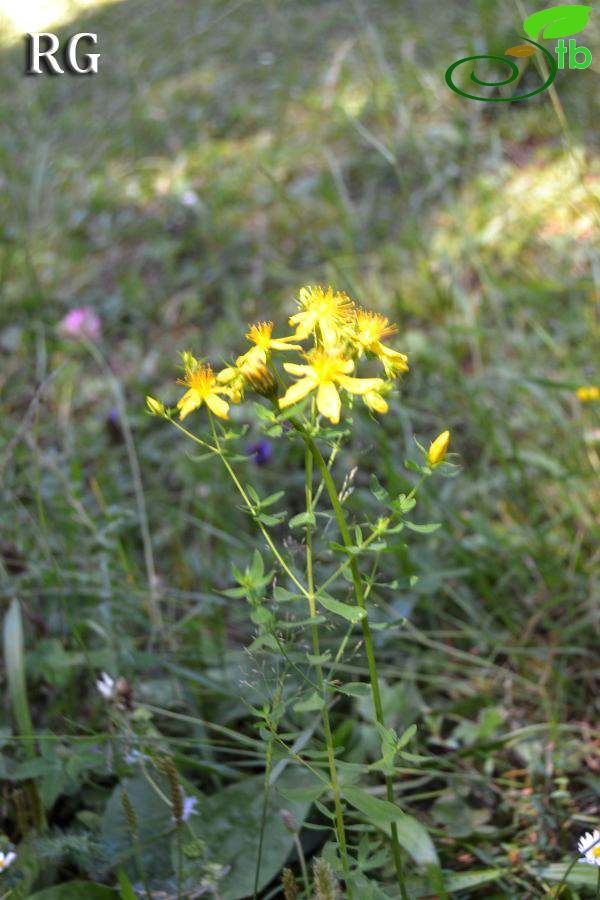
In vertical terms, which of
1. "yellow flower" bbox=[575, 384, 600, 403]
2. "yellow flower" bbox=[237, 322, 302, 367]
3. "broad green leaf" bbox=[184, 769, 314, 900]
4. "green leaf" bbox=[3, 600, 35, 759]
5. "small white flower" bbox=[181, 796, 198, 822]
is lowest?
"yellow flower" bbox=[575, 384, 600, 403]

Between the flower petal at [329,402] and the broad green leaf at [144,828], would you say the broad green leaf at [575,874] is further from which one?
the flower petal at [329,402]

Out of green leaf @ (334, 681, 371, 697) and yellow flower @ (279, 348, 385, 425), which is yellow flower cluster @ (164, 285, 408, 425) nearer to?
yellow flower @ (279, 348, 385, 425)

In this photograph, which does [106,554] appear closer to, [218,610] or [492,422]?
[218,610]

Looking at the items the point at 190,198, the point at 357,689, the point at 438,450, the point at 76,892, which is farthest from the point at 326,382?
the point at 190,198

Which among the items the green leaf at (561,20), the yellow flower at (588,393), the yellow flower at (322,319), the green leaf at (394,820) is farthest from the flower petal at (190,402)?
the green leaf at (561,20)

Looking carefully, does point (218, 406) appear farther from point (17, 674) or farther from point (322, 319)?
point (17, 674)

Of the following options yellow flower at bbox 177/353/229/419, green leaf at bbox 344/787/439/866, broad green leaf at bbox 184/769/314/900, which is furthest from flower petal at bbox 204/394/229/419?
broad green leaf at bbox 184/769/314/900
